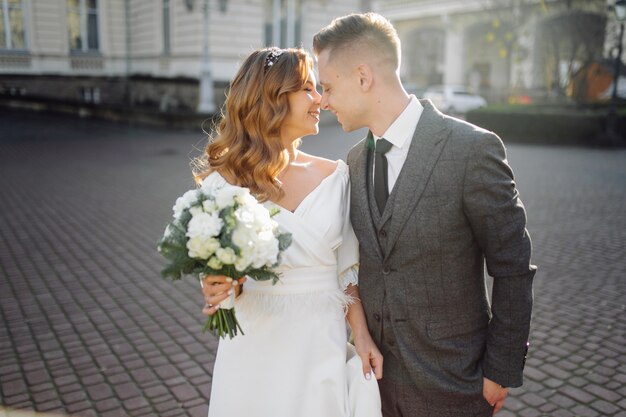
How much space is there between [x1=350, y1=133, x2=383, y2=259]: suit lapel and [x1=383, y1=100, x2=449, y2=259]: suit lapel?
0.09 metres

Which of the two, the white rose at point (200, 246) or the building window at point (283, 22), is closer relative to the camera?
the white rose at point (200, 246)

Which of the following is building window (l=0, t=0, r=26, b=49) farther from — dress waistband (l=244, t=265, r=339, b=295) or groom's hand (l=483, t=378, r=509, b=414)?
groom's hand (l=483, t=378, r=509, b=414)

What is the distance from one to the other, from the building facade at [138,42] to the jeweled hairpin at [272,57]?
21118 millimetres

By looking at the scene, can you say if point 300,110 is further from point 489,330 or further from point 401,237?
point 489,330

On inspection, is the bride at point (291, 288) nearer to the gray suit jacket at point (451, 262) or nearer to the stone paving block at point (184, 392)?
the gray suit jacket at point (451, 262)

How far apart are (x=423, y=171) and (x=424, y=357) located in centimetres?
78

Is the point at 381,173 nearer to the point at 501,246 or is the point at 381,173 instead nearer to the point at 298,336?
the point at 501,246

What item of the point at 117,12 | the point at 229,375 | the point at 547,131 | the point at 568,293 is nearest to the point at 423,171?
the point at 229,375

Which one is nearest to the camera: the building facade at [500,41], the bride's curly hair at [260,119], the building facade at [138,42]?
→ the bride's curly hair at [260,119]

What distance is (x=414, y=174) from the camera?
2.23 m

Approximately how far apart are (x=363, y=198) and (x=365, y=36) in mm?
691

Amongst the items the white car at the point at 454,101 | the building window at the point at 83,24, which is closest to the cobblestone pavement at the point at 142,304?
the white car at the point at 454,101

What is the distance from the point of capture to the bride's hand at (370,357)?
2400mm

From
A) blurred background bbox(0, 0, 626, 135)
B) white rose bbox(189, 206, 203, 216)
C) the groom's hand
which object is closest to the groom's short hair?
white rose bbox(189, 206, 203, 216)
